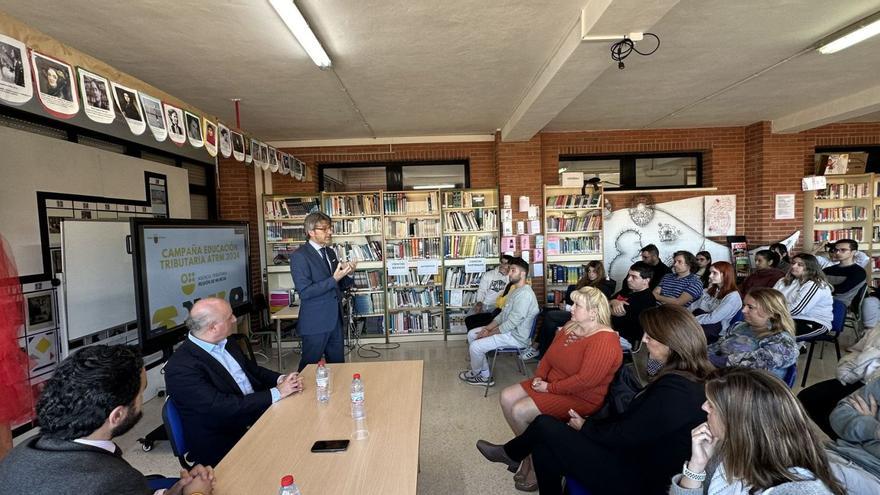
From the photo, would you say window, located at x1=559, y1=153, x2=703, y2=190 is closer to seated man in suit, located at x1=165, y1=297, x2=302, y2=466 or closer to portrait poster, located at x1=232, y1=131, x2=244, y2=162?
portrait poster, located at x1=232, y1=131, x2=244, y2=162

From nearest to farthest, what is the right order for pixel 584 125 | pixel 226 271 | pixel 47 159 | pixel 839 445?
A: pixel 839 445 < pixel 47 159 < pixel 226 271 < pixel 584 125

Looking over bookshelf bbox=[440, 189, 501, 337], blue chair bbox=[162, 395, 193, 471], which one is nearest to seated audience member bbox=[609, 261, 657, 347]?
bookshelf bbox=[440, 189, 501, 337]

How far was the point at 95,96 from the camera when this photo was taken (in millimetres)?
2004

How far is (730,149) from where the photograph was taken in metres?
5.97

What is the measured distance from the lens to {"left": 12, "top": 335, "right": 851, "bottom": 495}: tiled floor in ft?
8.22

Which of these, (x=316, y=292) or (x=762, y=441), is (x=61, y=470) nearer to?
(x=762, y=441)

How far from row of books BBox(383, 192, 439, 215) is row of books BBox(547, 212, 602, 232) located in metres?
1.74

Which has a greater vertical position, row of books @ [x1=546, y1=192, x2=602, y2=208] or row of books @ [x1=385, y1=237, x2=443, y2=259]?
row of books @ [x1=546, y1=192, x2=602, y2=208]

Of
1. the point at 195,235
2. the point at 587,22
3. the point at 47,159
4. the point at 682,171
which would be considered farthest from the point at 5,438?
the point at 682,171

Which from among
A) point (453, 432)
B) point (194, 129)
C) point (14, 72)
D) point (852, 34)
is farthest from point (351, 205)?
point (852, 34)

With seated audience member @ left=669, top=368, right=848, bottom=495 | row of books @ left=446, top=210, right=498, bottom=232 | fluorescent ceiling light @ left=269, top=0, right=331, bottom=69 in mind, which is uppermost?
fluorescent ceiling light @ left=269, top=0, right=331, bottom=69

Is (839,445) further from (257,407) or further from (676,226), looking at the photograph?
(676,226)

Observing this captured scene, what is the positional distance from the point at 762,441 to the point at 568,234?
4.92 metres

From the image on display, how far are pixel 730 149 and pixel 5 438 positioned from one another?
8166mm
